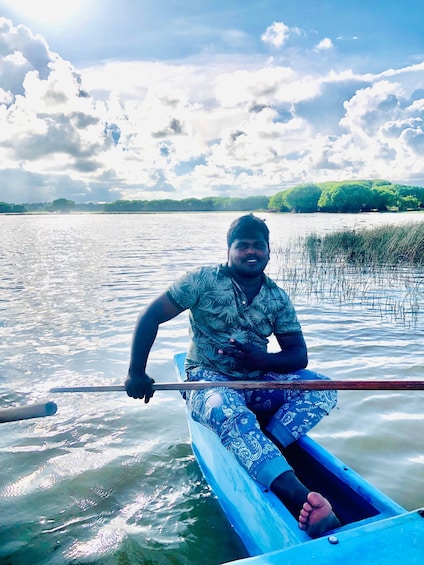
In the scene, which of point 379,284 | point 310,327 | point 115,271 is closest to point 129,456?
point 310,327

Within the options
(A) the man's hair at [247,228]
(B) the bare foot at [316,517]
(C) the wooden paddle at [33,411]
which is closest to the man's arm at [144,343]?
(C) the wooden paddle at [33,411]

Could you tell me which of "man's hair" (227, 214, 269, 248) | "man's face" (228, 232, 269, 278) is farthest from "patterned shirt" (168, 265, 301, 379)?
"man's hair" (227, 214, 269, 248)

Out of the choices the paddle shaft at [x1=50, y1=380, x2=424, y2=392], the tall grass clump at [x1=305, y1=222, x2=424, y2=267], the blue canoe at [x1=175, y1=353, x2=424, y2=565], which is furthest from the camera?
the tall grass clump at [x1=305, y1=222, x2=424, y2=267]

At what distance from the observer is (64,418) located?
4844mm

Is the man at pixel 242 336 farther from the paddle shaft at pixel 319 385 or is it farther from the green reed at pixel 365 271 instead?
the green reed at pixel 365 271

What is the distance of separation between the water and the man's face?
1.62 meters

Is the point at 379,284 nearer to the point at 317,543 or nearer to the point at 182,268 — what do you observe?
the point at 182,268

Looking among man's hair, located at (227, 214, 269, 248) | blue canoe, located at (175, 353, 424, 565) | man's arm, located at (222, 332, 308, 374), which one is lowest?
blue canoe, located at (175, 353, 424, 565)

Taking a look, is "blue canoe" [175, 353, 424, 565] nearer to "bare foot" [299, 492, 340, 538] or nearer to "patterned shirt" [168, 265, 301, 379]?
"bare foot" [299, 492, 340, 538]

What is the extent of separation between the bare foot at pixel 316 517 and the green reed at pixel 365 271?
21.2 ft

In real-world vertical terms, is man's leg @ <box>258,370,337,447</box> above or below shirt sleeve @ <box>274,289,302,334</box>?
below

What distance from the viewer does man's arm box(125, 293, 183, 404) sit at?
3203 mm

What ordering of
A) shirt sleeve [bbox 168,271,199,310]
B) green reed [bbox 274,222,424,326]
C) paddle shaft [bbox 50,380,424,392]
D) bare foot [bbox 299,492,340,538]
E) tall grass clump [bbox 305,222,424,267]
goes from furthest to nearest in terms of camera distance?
tall grass clump [bbox 305,222,424,267] < green reed [bbox 274,222,424,326] < shirt sleeve [bbox 168,271,199,310] < paddle shaft [bbox 50,380,424,392] < bare foot [bbox 299,492,340,538]

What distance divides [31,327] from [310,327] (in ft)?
14.6
